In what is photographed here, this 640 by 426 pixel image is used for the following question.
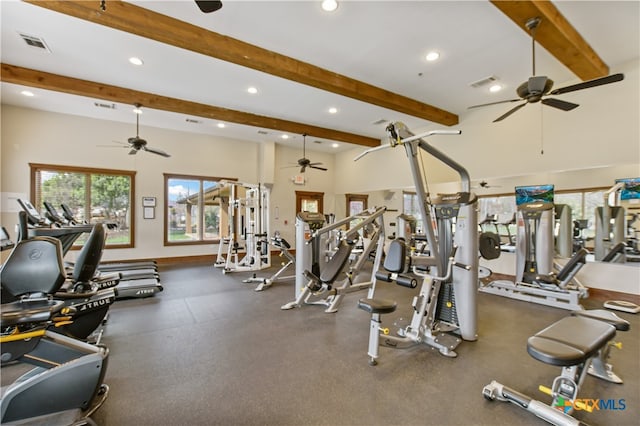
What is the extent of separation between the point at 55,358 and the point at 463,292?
350cm

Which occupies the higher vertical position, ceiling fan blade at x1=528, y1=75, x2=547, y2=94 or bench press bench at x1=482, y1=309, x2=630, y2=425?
ceiling fan blade at x1=528, y1=75, x2=547, y2=94

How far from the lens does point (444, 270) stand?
3.17 meters

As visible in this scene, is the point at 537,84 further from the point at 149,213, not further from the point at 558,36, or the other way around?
the point at 149,213

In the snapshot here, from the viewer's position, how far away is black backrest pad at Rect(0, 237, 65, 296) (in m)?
1.92

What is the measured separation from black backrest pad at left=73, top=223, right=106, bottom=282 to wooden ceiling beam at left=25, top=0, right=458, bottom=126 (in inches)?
89.8

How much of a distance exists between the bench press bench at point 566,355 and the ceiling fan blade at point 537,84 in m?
2.61

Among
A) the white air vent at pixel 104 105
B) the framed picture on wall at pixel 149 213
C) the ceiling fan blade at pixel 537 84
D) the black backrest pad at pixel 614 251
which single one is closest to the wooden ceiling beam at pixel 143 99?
the white air vent at pixel 104 105

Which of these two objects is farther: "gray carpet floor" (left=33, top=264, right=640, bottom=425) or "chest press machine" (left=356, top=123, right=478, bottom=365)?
"chest press machine" (left=356, top=123, right=478, bottom=365)

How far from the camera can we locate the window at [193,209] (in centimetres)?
786

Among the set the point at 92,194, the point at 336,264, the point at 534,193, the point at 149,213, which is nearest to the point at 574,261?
the point at 534,193

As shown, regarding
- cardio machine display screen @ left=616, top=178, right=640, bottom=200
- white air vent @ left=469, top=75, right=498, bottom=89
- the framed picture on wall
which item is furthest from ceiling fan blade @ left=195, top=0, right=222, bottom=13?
the framed picture on wall

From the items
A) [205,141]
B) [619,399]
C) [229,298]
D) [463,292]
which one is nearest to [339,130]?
[205,141]

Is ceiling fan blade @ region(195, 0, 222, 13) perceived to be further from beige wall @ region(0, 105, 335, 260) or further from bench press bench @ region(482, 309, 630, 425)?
beige wall @ region(0, 105, 335, 260)

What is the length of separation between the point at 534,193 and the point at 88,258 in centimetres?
720
